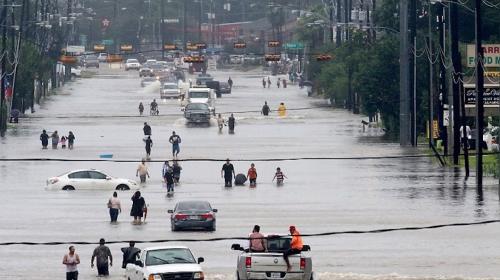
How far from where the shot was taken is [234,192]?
73500 millimetres

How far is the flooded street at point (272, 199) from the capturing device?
4922 centimetres

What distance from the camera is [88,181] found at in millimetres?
74938

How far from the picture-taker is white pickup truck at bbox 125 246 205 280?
40625 mm

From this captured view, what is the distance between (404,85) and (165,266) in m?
57.9

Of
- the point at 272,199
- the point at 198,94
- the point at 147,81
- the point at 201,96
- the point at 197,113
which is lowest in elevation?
the point at 272,199

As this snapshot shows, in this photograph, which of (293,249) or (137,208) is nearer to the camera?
(293,249)

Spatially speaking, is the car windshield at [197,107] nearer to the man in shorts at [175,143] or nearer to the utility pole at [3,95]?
the utility pole at [3,95]

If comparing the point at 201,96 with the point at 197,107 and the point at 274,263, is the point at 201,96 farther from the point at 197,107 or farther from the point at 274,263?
the point at 274,263

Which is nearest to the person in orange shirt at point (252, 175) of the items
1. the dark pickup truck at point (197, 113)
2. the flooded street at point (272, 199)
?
the flooded street at point (272, 199)

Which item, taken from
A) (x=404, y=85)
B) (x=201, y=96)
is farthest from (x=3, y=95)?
(x=404, y=85)

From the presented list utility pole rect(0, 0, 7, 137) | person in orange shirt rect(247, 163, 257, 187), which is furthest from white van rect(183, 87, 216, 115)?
person in orange shirt rect(247, 163, 257, 187)

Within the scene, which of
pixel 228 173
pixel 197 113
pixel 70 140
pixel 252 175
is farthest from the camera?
pixel 197 113

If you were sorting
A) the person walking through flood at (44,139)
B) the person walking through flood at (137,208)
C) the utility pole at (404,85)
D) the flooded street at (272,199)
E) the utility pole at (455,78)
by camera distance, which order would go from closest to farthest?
the flooded street at (272,199) < the person walking through flood at (137,208) < the utility pole at (455,78) < the person walking through flood at (44,139) < the utility pole at (404,85)

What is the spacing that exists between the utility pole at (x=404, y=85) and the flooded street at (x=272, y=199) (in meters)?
1.05
